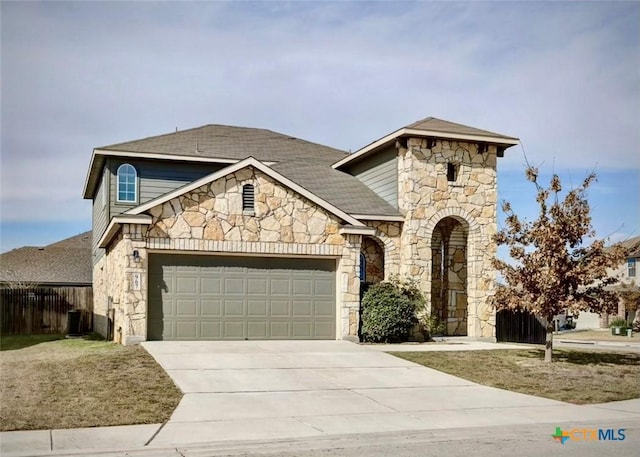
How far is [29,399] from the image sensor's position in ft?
37.3

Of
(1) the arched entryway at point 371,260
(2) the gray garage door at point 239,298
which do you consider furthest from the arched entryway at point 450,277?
(2) the gray garage door at point 239,298

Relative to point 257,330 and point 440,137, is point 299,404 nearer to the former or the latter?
point 257,330

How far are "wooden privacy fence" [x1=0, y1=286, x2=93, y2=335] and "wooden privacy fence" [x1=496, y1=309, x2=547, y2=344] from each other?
14.8 meters

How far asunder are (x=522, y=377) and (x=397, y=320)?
17.4ft

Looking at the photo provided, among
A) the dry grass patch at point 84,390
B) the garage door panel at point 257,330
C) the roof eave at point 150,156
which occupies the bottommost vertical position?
the dry grass patch at point 84,390

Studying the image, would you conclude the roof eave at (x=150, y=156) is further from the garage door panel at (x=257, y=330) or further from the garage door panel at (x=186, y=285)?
the garage door panel at (x=257, y=330)

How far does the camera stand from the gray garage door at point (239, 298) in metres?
18.5

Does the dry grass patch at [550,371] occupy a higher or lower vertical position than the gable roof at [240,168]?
lower

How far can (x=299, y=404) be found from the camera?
39.2 feet

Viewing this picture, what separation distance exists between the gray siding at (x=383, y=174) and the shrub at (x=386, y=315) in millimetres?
3416

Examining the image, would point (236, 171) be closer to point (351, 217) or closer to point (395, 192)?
point (351, 217)

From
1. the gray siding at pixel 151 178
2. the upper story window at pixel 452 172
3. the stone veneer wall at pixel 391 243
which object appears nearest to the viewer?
the stone veneer wall at pixel 391 243

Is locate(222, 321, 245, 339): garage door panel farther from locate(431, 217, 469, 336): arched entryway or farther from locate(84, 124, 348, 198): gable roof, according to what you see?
locate(431, 217, 469, 336): arched entryway

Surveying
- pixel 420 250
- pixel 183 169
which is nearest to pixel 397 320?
pixel 420 250
